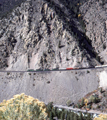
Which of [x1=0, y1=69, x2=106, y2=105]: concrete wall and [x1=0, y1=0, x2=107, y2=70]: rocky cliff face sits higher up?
[x1=0, y1=0, x2=107, y2=70]: rocky cliff face

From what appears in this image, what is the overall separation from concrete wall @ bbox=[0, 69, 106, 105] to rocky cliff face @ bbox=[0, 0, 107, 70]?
596 cm

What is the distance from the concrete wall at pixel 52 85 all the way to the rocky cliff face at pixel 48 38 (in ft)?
19.6

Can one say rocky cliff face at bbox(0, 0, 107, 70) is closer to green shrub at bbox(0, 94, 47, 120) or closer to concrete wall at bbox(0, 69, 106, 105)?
concrete wall at bbox(0, 69, 106, 105)

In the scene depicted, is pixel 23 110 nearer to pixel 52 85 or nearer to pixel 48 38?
pixel 52 85

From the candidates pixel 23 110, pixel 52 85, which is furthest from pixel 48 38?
pixel 23 110

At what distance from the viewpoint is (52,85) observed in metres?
61.4

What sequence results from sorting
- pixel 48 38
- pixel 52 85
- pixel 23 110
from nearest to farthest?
pixel 23 110
pixel 52 85
pixel 48 38

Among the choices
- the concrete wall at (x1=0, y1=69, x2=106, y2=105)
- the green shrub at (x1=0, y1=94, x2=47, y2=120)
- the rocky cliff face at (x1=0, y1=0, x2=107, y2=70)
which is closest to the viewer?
the green shrub at (x1=0, y1=94, x2=47, y2=120)

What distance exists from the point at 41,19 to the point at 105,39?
113ft

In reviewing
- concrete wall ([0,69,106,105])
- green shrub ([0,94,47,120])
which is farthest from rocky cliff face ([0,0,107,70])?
green shrub ([0,94,47,120])

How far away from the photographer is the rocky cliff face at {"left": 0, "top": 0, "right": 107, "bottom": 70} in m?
72.0

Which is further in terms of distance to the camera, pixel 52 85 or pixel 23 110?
pixel 52 85

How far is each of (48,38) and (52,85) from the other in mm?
26176

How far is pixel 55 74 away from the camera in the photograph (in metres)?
64.8
